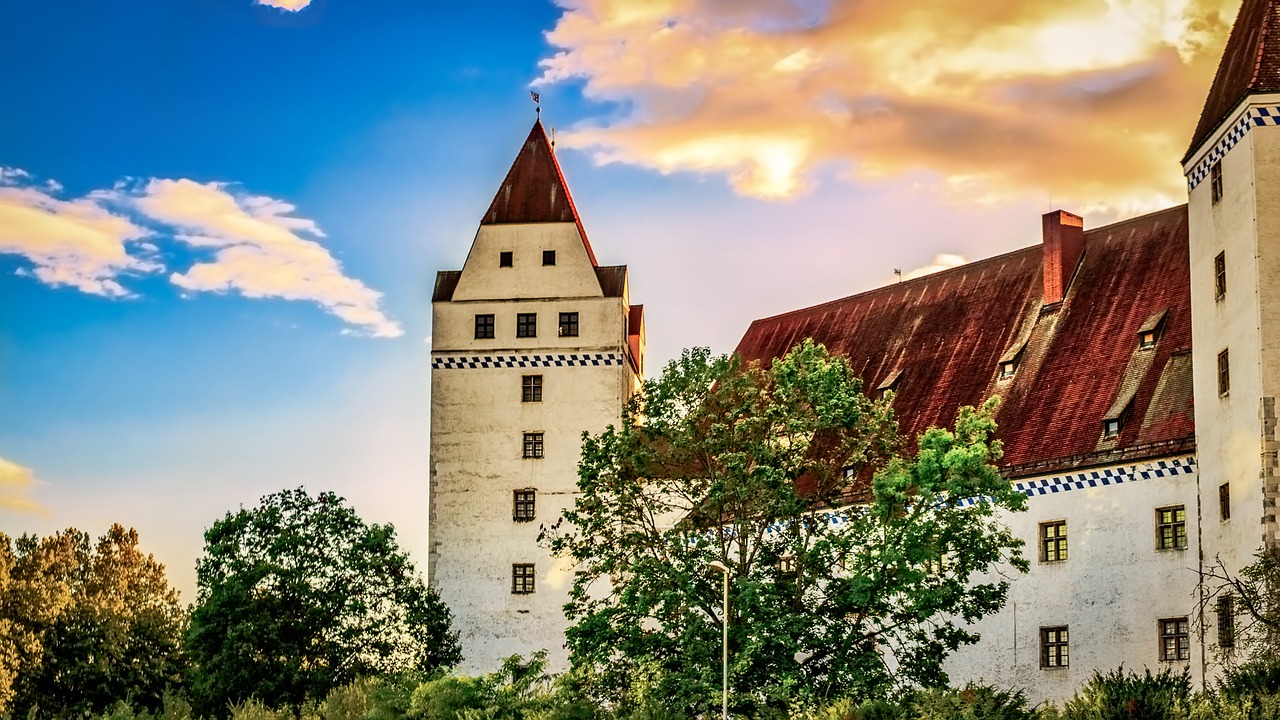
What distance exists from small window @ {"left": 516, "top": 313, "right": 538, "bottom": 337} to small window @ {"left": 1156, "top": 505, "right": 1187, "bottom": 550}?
848 inches

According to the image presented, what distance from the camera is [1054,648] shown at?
37.8 metres

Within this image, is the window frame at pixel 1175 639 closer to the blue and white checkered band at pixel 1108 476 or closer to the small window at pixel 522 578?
the blue and white checkered band at pixel 1108 476

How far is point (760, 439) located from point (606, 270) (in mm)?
17580

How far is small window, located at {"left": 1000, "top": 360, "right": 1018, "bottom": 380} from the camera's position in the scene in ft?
141

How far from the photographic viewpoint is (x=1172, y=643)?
116 feet

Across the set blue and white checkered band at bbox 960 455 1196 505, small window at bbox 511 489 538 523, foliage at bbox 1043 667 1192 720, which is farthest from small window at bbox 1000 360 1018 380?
foliage at bbox 1043 667 1192 720

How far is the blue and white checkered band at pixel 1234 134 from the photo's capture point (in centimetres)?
3234

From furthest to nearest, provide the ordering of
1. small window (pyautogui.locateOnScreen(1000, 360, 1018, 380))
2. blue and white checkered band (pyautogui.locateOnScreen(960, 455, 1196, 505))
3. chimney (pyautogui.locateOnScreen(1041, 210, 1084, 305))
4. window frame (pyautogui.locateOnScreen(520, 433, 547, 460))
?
window frame (pyautogui.locateOnScreen(520, 433, 547, 460)) < chimney (pyautogui.locateOnScreen(1041, 210, 1084, 305)) < small window (pyautogui.locateOnScreen(1000, 360, 1018, 380)) < blue and white checkered band (pyautogui.locateOnScreen(960, 455, 1196, 505))

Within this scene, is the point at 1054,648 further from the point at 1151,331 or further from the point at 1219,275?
the point at 1219,275

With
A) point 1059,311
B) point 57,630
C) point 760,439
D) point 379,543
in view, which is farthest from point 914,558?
point 57,630

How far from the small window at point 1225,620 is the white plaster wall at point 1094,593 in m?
0.99

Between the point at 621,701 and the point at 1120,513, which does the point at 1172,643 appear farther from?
the point at 621,701

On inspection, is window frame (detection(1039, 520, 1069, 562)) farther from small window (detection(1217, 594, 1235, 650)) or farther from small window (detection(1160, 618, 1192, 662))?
small window (detection(1217, 594, 1235, 650))

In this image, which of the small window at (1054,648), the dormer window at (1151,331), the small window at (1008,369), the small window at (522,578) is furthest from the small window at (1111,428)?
the small window at (522,578)
